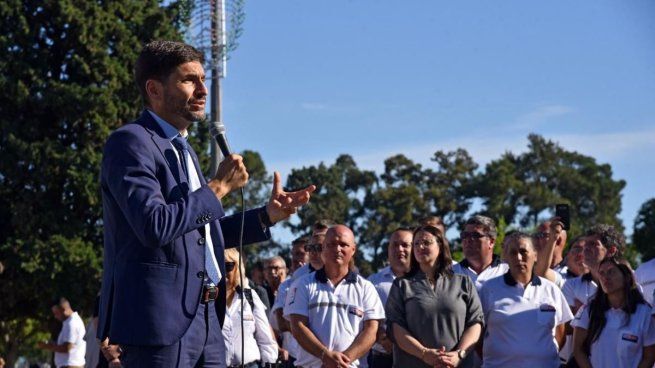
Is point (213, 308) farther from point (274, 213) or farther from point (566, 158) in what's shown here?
point (566, 158)

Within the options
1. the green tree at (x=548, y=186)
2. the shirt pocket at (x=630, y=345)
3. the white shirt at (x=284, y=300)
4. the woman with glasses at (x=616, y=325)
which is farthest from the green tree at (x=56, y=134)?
the green tree at (x=548, y=186)

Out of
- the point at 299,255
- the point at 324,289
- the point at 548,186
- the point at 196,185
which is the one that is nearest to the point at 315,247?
the point at 324,289

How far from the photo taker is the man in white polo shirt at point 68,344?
1587 centimetres

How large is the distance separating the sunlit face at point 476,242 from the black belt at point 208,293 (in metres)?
5.88

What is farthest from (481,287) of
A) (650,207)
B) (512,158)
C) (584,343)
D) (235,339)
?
(512,158)

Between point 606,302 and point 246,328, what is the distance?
3074 mm

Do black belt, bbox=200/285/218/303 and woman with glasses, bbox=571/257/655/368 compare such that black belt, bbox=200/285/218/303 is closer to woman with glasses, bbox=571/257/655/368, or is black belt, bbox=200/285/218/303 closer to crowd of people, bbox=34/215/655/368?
crowd of people, bbox=34/215/655/368

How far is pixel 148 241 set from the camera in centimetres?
398

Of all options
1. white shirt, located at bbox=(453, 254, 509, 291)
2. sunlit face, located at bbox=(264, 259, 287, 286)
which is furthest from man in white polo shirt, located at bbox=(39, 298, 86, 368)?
white shirt, located at bbox=(453, 254, 509, 291)

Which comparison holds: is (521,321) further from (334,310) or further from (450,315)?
(334,310)

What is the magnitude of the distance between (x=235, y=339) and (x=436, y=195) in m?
50.9

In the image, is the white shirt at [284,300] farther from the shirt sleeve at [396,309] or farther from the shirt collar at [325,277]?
the shirt sleeve at [396,309]

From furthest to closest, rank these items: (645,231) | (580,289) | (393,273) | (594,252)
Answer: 1. (645,231)
2. (393,273)
3. (580,289)
4. (594,252)

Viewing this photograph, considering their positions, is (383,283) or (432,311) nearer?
(432,311)
